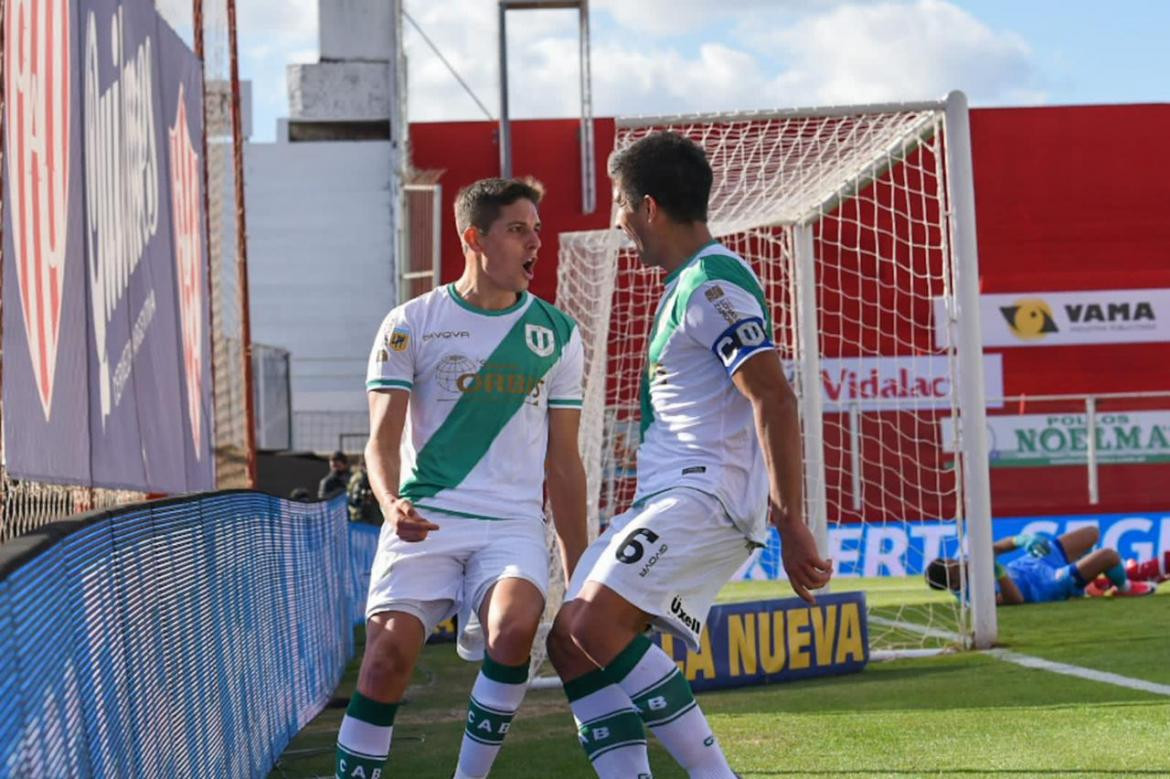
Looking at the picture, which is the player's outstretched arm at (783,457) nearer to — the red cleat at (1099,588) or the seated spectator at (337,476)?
the red cleat at (1099,588)

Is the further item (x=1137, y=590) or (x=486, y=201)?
(x=1137, y=590)

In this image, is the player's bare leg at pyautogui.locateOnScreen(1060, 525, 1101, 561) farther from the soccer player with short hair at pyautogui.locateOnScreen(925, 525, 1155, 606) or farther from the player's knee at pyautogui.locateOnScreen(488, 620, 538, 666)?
the player's knee at pyautogui.locateOnScreen(488, 620, 538, 666)

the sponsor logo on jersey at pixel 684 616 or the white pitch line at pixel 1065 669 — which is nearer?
the sponsor logo on jersey at pixel 684 616

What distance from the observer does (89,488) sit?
21.3 feet

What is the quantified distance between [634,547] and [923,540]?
1503 centimetres

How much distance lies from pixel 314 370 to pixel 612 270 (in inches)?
664

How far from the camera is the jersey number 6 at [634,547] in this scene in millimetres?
4457

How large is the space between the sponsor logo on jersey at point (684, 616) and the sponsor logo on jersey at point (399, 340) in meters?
1.21

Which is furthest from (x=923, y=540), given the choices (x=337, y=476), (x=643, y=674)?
(x=643, y=674)

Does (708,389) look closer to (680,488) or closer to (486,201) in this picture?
(680,488)

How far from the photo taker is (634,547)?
4.47 m

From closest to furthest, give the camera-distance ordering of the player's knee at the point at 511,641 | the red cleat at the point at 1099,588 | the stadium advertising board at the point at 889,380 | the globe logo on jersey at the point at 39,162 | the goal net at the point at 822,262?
1. the player's knee at the point at 511,641
2. the globe logo on jersey at the point at 39,162
3. the goal net at the point at 822,262
4. the red cleat at the point at 1099,588
5. the stadium advertising board at the point at 889,380

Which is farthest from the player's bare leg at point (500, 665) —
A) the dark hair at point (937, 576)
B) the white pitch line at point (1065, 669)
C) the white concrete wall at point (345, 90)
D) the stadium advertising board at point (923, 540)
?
the white concrete wall at point (345, 90)

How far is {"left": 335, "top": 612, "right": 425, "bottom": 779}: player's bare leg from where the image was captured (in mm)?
4930
